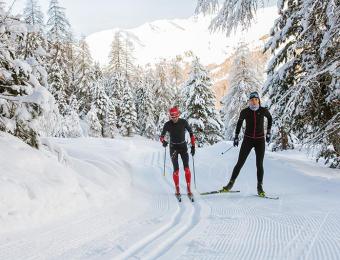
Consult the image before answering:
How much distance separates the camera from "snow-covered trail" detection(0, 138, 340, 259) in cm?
440

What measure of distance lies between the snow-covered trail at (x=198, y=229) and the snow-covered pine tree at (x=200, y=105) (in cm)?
2463

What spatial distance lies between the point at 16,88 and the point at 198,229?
4307mm

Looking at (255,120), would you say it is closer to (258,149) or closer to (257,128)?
(257,128)

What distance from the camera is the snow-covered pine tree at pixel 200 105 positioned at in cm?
3441

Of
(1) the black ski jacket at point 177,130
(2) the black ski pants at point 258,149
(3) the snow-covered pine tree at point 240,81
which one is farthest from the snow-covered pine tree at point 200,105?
(2) the black ski pants at point 258,149

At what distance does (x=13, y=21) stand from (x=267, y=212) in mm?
5821

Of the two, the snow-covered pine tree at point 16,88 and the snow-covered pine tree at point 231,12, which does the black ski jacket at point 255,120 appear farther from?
the snow-covered pine tree at point 16,88

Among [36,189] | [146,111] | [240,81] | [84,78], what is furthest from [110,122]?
[36,189]

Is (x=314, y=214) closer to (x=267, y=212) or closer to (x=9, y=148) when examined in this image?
(x=267, y=212)

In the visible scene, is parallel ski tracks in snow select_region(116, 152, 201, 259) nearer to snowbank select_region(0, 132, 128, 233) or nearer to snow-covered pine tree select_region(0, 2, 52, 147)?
snowbank select_region(0, 132, 128, 233)

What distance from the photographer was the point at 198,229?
17.8 ft

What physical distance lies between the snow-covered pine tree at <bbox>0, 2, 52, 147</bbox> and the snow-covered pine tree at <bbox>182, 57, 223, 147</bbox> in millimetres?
27141

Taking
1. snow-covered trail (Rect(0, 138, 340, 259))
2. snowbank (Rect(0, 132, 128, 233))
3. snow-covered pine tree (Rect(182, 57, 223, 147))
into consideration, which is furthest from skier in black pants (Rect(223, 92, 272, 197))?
snow-covered pine tree (Rect(182, 57, 223, 147))

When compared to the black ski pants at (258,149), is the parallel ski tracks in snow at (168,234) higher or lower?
lower
